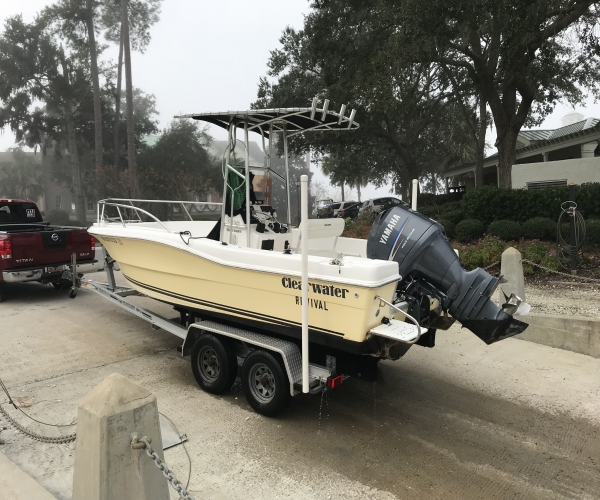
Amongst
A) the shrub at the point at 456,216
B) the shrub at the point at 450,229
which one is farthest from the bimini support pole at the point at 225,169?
the shrub at the point at 456,216

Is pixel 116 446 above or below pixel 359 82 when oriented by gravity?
below

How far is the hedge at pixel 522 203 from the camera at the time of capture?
1141cm

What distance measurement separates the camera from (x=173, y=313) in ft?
25.2

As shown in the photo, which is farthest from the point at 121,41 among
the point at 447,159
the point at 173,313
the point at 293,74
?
the point at 173,313

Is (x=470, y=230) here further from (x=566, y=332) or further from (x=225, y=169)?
(x=225, y=169)

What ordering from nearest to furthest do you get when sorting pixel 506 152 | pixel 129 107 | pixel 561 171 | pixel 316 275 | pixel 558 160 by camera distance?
1. pixel 316 275
2. pixel 506 152
3. pixel 561 171
4. pixel 558 160
5. pixel 129 107

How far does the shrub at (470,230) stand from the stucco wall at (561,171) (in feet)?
19.4

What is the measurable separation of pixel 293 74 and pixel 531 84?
12669 mm

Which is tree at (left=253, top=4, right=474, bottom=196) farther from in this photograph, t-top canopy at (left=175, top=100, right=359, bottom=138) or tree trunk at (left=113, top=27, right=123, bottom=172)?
tree trunk at (left=113, top=27, right=123, bottom=172)

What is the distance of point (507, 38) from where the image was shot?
473 inches

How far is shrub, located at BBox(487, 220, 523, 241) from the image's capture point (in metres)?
10.9

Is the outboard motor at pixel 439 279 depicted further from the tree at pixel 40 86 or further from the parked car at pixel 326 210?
the tree at pixel 40 86

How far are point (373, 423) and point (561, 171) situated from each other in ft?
48.8

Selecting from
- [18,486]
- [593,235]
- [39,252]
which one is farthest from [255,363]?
[593,235]
